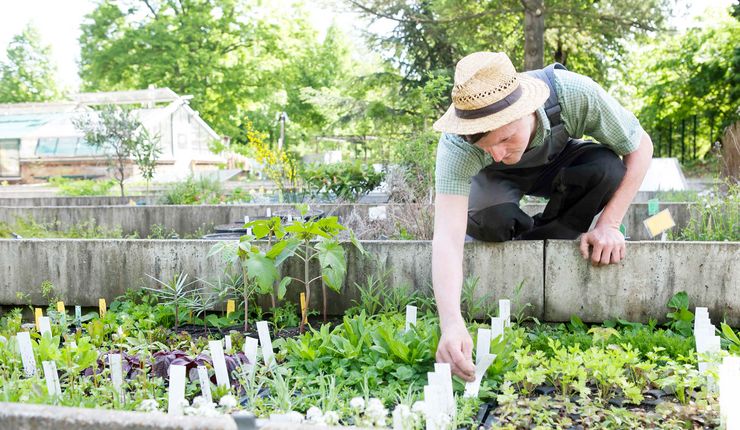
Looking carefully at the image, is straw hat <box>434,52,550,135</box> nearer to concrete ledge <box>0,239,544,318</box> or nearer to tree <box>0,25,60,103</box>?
concrete ledge <box>0,239,544,318</box>

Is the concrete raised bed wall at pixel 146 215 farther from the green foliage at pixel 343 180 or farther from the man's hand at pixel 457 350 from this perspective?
the man's hand at pixel 457 350

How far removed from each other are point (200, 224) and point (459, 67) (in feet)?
14.2

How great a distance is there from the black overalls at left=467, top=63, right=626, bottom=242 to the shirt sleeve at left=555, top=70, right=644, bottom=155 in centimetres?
10

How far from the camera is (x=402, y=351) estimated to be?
6.88 feet

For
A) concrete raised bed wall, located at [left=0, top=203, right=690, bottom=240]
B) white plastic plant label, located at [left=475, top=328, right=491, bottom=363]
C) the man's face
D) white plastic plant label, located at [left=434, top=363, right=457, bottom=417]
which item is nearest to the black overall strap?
the man's face

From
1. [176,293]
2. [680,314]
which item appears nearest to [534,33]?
[680,314]

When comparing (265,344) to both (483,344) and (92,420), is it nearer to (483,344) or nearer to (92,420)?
(483,344)

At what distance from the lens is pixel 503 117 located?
1.97 m

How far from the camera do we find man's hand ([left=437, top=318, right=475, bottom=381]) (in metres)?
1.93

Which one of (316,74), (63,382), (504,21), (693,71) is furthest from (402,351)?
(316,74)

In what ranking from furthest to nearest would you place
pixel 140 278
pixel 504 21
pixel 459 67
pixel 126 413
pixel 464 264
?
pixel 504 21 < pixel 140 278 < pixel 464 264 < pixel 459 67 < pixel 126 413

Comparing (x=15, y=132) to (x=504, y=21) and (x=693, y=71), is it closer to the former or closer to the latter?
(x=504, y=21)

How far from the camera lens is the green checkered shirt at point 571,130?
2.33 meters

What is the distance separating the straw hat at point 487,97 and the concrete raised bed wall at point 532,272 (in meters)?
0.99
